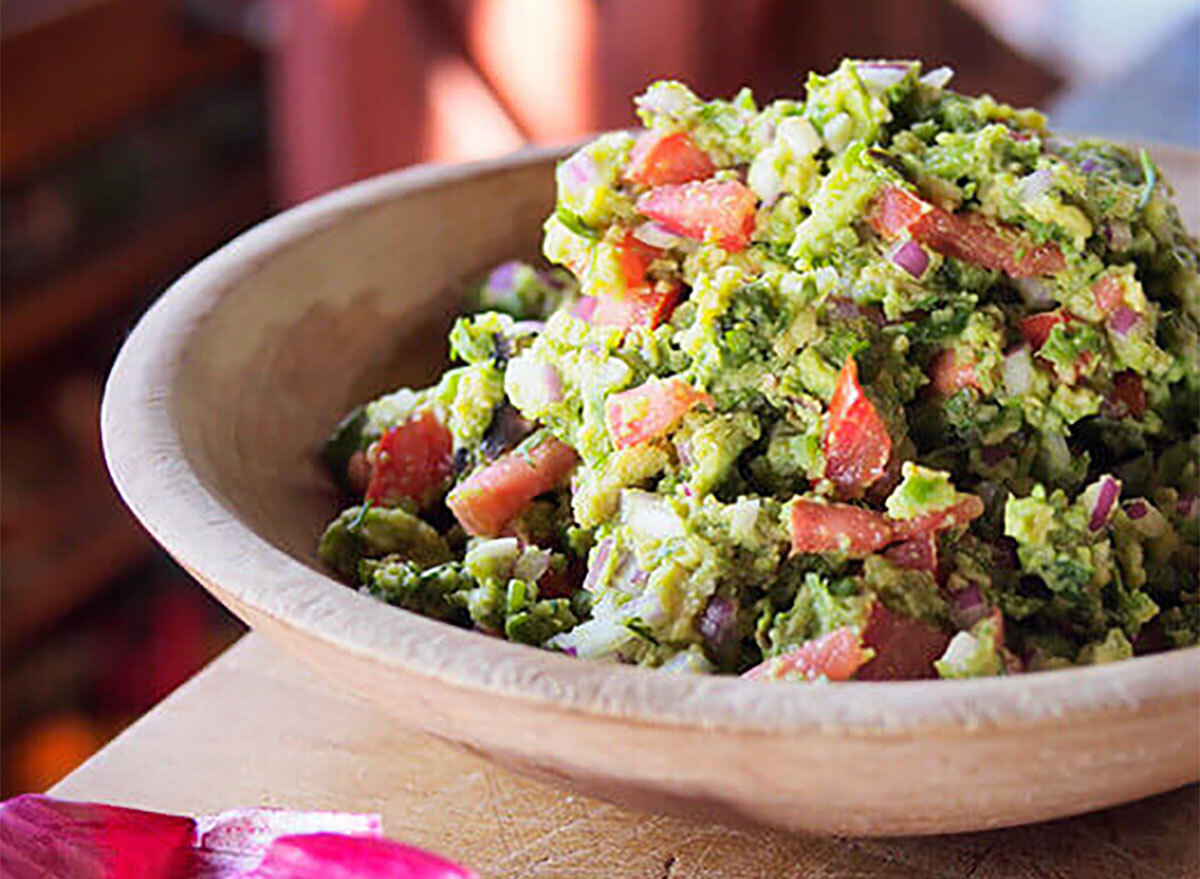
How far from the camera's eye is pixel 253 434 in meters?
1.27

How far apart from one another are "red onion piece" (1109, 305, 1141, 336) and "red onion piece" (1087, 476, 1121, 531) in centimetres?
10

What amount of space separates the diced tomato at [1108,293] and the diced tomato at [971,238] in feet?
0.09

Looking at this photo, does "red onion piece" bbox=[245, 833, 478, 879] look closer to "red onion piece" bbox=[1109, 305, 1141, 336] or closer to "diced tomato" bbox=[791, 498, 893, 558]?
"diced tomato" bbox=[791, 498, 893, 558]

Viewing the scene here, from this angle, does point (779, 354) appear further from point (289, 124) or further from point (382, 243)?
point (289, 124)

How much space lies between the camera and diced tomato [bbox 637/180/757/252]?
1.14 m

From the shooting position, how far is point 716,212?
1.14 meters

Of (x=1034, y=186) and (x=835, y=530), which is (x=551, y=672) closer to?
(x=835, y=530)

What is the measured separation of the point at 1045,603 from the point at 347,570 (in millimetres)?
481

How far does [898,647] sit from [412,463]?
432mm

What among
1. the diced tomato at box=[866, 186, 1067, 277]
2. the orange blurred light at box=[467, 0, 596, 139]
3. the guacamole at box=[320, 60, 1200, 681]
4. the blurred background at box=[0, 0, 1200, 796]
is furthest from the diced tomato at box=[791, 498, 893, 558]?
the orange blurred light at box=[467, 0, 596, 139]

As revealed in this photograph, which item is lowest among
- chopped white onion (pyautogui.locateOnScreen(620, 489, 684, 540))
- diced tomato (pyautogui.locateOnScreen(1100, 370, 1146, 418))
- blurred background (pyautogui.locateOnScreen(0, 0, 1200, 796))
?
blurred background (pyautogui.locateOnScreen(0, 0, 1200, 796))

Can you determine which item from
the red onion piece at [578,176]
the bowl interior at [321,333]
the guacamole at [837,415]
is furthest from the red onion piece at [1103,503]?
the bowl interior at [321,333]

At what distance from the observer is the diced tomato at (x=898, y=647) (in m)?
0.97

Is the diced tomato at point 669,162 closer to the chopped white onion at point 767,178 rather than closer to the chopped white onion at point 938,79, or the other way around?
the chopped white onion at point 767,178
